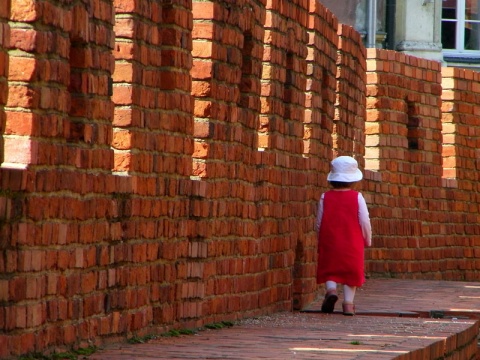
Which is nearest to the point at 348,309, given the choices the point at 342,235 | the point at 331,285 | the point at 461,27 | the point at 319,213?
the point at 331,285

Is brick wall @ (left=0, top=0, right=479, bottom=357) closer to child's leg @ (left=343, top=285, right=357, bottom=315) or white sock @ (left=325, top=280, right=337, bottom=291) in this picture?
white sock @ (left=325, top=280, right=337, bottom=291)

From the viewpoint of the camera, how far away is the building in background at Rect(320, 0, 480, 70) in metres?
27.1

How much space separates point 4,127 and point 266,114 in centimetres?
422

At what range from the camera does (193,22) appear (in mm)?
8336

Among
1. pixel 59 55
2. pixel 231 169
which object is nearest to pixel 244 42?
pixel 231 169

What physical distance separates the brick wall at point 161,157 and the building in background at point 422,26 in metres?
13.5

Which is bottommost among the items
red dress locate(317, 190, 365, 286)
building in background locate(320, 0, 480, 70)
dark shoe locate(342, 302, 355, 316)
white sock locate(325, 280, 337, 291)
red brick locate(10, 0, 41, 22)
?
dark shoe locate(342, 302, 355, 316)

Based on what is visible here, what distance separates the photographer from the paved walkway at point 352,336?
21.8ft

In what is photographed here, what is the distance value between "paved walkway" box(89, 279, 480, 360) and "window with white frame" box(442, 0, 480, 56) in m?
17.5

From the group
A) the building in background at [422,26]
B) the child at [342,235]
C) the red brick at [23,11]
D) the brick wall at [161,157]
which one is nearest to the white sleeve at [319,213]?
the child at [342,235]

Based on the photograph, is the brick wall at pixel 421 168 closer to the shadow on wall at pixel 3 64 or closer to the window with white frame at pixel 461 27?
the shadow on wall at pixel 3 64

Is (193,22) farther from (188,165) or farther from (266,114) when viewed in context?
(266,114)

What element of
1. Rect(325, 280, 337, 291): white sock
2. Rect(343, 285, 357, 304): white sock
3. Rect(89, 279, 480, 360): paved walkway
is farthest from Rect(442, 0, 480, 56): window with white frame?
Rect(343, 285, 357, 304): white sock

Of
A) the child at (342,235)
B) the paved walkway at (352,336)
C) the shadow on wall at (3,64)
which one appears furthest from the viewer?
the child at (342,235)
